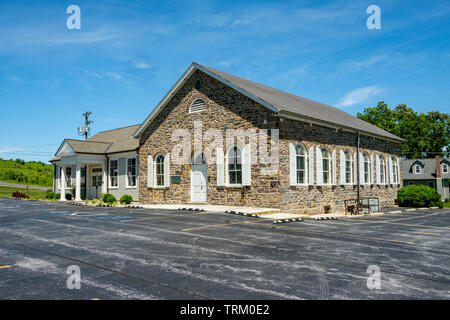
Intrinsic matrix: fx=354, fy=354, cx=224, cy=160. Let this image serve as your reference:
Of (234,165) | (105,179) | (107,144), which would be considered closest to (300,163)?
(234,165)

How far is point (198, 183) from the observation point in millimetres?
19953

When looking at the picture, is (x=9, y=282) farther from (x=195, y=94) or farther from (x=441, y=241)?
(x=195, y=94)

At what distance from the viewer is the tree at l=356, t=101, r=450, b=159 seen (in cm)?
5397

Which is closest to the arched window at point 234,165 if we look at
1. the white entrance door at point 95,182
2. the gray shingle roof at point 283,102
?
the gray shingle roof at point 283,102

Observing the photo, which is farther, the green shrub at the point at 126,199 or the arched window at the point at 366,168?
the arched window at the point at 366,168

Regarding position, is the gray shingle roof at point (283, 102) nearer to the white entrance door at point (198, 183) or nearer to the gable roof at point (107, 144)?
the white entrance door at point (198, 183)

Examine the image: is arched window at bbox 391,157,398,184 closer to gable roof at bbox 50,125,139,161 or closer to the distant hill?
gable roof at bbox 50,125,139,161

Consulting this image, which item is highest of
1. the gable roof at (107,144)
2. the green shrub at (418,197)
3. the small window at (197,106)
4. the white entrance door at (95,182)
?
the small window at (197,106)

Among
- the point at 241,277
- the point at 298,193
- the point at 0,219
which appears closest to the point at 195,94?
the point at 298,193

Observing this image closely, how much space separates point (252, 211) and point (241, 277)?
9.43 meters

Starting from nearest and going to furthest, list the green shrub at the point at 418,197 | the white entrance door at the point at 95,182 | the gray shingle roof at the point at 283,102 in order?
the gray shingle roof at the point at 283,102 < the green shrub at the point at 418,197 < the white entrance door at the point at 95,182

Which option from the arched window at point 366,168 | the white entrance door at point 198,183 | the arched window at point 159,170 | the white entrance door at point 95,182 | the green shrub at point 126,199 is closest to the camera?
the white entrance door at point 198,183

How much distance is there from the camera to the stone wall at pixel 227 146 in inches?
663

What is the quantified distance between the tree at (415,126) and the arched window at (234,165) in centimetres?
4139
